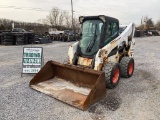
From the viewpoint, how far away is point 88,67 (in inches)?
232

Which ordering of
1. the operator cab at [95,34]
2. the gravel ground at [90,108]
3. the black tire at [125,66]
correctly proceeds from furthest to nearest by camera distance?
the black tire at [125,66], the operator cab at [95,34], the gravel ground at [90,108]

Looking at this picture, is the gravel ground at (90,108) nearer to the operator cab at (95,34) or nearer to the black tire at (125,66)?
the black tire at (125,66)

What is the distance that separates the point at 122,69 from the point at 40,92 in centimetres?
293

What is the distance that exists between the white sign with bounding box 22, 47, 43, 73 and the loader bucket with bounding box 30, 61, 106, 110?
102 centimetres

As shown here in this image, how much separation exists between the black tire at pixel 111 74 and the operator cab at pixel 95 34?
2.14 feet

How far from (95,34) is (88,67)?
1.05 m

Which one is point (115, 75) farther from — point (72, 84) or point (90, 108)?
point (90, 108)

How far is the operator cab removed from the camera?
5941 millimetres

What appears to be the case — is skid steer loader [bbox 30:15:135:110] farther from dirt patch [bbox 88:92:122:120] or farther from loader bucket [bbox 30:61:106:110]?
dirt patch [bbox 88:92:122:120]

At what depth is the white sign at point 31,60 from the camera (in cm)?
695

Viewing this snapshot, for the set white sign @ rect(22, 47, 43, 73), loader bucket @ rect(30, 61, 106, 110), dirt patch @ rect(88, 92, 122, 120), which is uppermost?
white sign @ rect(22, 47, 43, 73)

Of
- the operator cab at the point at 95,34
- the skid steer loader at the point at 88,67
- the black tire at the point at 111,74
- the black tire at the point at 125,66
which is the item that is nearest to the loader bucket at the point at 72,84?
the skid steer loader at the point at 88,67

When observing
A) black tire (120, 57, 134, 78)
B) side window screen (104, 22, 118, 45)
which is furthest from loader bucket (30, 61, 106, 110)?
black tire (120, 57, 134, 78)

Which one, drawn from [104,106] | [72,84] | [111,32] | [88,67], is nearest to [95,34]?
[111,32]
